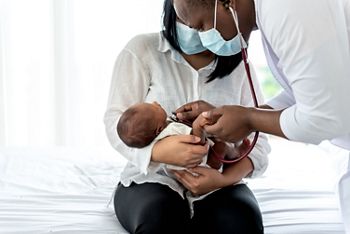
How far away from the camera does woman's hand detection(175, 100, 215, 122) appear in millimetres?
1383

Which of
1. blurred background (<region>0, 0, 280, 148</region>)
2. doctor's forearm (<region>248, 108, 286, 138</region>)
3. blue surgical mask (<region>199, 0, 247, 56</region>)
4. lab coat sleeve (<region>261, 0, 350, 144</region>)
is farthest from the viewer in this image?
blurred background (<region>0, 0, 280, 148</region>)

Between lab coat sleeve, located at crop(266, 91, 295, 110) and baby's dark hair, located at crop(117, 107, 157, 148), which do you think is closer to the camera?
baby's dark hair, located at crop(117, 107, 157, 148)

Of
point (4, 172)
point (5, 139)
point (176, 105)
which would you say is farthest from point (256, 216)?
point (5, 139)

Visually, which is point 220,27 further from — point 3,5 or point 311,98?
point 3,5

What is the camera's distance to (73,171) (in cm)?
194

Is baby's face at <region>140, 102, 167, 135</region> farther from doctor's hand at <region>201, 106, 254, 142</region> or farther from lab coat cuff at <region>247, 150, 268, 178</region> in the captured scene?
lab coat cuff at <region>247, 150, 268, 178</region>

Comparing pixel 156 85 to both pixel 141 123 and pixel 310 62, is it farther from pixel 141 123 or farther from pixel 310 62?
pixel 310 62

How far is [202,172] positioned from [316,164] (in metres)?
0.83

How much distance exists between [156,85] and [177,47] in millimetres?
124

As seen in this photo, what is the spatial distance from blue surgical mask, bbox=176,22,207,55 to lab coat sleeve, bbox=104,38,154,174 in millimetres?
128

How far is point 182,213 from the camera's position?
136 cm

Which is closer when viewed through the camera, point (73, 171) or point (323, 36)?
point (323, 36)

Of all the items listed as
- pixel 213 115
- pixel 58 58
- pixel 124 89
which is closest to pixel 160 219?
pixel 213 115

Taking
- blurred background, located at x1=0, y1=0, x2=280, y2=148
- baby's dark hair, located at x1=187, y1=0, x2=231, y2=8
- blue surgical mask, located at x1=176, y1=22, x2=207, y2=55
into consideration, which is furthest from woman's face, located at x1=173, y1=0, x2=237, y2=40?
blurred background, located at x1=0, y1=0, x2=280, y2=148
